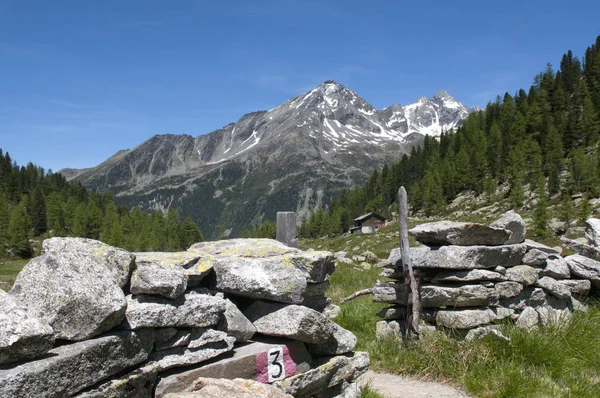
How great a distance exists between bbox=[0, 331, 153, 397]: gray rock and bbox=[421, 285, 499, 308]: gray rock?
6690 millimetres

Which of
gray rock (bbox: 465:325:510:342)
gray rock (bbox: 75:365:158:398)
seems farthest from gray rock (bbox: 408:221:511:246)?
gray rock (bbox: 75:365:158:398)

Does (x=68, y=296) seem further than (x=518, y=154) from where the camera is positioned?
No

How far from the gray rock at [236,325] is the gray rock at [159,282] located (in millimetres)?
871

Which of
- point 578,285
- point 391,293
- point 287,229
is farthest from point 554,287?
point 287,229

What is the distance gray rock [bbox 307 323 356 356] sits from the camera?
20.9 ft

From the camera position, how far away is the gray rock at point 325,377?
554 centimetres

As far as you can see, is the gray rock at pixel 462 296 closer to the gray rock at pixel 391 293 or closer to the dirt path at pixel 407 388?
the gray rock at pixel 391 293

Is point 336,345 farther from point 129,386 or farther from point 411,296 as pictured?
point 411,296

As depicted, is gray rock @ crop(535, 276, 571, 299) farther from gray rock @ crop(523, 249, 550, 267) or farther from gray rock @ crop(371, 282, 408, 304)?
gray rock @ crop(371, 282, 408, 304)

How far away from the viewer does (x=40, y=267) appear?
159 inches

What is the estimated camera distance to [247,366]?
5203 millimetres

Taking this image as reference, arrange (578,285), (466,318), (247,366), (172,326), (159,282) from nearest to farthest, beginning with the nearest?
(159,282) < (172,326) < (247,366) < (466,318) < (578,285)

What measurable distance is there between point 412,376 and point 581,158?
65.0m

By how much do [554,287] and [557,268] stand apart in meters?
0.76
